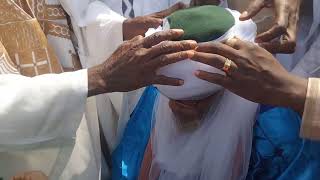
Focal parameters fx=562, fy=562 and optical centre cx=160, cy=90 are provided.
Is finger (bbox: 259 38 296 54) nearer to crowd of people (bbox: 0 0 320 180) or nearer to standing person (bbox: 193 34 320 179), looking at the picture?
crowd of people (bbox: 0 0 320 180)

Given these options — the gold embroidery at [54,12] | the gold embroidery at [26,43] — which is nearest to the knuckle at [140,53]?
the gold embroidery at [26,43]

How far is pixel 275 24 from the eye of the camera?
5.46 feet

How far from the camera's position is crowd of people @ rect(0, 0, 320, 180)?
146cm

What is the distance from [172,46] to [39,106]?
46cm

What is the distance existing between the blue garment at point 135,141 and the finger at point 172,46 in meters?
0.51

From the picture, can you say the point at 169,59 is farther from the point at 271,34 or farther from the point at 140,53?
the point at 271,34

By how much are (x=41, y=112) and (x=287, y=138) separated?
0.72 m

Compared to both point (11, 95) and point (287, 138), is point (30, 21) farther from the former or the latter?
point (287, 138)

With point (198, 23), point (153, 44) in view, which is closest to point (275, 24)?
point (198, 23)

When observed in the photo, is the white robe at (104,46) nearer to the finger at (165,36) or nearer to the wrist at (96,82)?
the wrist at (96,82)

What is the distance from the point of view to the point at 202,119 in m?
1.70

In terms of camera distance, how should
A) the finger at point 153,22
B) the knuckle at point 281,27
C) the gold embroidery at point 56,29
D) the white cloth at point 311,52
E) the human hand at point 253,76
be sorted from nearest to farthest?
1. the human hand at point 253,76
2. the knuckle at point 281,27
3. the white cloth at point 311,52
4. the finger at point 153,22
5. the gold embroidery at point 56,29

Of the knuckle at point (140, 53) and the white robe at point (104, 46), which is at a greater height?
the knuckle at point (140, 53)

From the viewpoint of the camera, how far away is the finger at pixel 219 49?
1423mm
